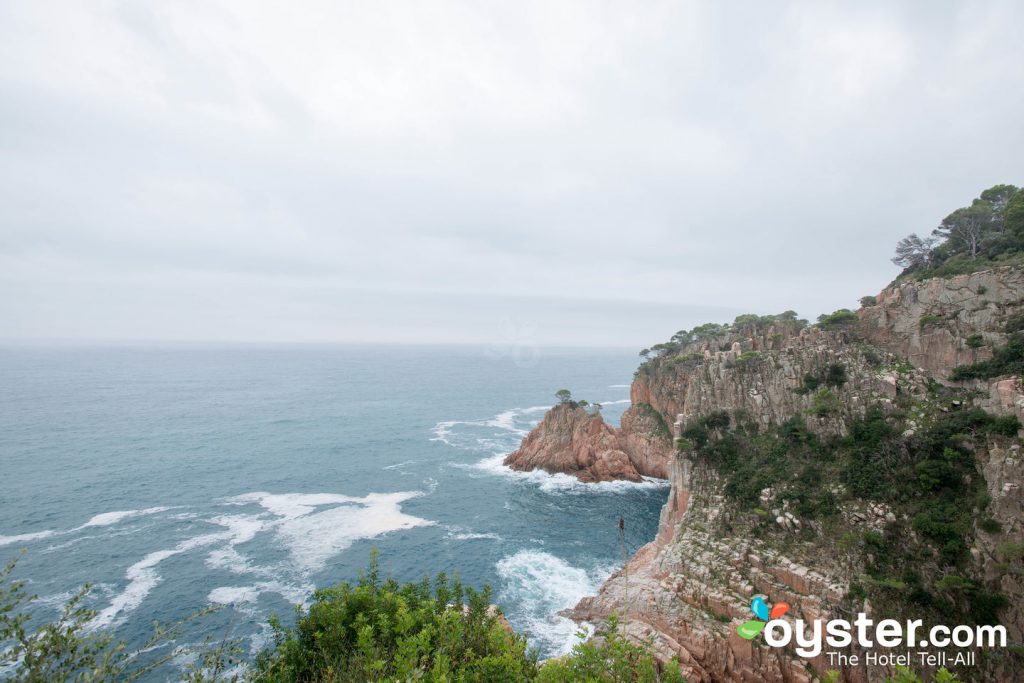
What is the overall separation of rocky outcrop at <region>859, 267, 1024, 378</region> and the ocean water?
89.2 feet

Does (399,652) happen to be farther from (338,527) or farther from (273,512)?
(273,512)

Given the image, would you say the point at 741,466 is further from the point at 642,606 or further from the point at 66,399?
the point at 66,399

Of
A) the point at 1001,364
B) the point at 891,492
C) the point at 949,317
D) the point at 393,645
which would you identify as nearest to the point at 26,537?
the point at 393,645

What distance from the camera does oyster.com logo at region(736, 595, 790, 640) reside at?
21547 mm

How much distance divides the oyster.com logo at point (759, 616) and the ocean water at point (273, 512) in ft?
38.5

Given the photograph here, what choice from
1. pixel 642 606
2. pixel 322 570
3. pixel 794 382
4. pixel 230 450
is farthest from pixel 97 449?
pixel 794 382

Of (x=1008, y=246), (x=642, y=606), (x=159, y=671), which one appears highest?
(x=1008, y=246)

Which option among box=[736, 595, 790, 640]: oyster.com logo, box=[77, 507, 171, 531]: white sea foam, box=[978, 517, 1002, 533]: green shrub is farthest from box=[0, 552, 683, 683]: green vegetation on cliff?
box=[77, 507, 171, 531]: white sea foam

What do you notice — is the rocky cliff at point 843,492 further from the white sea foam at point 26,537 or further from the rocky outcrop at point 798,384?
the white sea foam at point 26,537

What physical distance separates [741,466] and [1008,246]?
92.7ft

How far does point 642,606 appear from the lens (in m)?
25.6

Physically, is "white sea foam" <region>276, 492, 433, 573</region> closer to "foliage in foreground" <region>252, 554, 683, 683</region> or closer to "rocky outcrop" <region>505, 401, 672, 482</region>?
"rocky outcrop" <region>505, 401, 672, 482</region>

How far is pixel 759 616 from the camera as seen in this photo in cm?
2248

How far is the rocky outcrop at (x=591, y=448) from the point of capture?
6009cm
